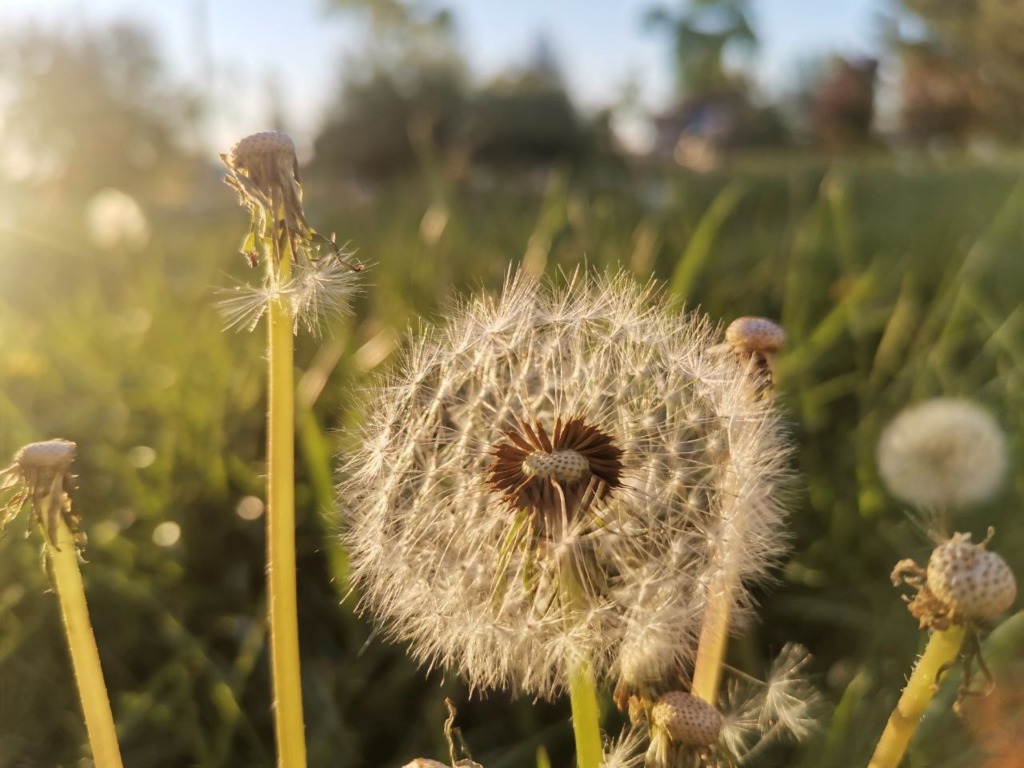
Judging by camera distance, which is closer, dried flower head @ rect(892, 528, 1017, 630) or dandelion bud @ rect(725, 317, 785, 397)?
dried flower head @ rect(892, 528, 1017, 630)

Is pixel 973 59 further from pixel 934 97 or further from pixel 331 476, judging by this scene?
pixel 331 476

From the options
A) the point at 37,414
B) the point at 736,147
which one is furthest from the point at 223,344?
the point at 736,147

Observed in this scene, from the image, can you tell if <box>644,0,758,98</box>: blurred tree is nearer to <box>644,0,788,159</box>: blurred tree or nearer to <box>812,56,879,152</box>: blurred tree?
<box>644,0,788,159</box>: blurred tree

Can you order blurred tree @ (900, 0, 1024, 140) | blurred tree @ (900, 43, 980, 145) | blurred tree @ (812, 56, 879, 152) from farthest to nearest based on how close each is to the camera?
blurred tree @ (812, 56, 879, 152)
blurred tree @ (900, 43, 980, 145)
blurred tree @ (900, 0, 1024, 140)

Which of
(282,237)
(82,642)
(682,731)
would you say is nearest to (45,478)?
(82,642)

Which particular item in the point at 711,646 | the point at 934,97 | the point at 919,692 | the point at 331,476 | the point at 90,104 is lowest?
the point at 919,692

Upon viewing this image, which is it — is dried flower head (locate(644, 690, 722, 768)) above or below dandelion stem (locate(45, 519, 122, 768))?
below

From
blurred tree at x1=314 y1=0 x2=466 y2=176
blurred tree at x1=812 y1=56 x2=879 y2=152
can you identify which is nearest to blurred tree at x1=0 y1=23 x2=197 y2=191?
blurred tree at x1=314 y1=0 x2=466 y2=176

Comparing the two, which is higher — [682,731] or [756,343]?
[756,343]

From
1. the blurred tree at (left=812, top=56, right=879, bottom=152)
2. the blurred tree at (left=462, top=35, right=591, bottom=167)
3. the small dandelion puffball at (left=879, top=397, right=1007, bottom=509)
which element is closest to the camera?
the small dandelion puffball at (left=879, top=397, right=1007, bottom=509)
